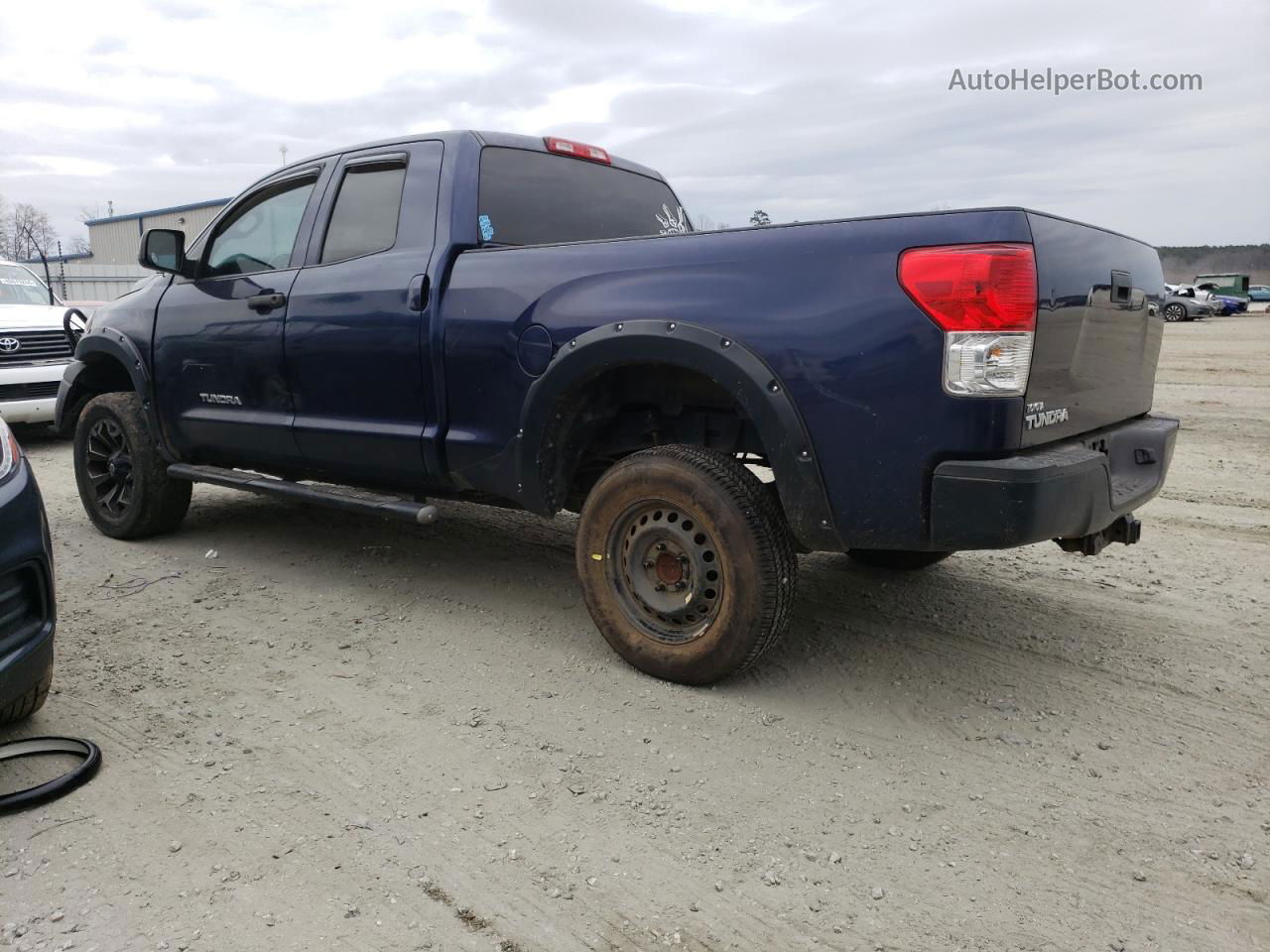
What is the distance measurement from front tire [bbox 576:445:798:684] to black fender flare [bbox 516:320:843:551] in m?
0.16

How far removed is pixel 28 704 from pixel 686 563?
2217mm

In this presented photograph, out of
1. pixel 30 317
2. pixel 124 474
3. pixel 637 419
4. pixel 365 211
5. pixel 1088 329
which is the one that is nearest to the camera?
pixel 1088 329

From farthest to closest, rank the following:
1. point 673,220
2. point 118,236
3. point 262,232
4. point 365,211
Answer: point 118,236
point 673,220
point 262,232
point 365,211

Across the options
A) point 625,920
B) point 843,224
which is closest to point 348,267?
point 843,224

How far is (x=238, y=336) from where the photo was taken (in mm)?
4578

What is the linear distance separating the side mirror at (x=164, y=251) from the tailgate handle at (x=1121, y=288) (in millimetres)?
4254

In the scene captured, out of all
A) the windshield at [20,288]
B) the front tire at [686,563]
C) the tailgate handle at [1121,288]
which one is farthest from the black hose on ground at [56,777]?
the windshield at [20,288]

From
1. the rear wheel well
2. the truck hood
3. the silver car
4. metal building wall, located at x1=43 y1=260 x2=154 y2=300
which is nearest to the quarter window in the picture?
the rear wheel well

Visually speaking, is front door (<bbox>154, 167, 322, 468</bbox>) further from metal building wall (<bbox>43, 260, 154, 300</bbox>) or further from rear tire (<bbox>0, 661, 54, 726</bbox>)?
metal building wall (<bbox>43, 260, 154, 300</bbox>)

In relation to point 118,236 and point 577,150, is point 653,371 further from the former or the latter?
point 118,236

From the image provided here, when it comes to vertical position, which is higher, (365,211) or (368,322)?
(365,211)

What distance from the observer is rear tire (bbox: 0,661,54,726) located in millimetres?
2991

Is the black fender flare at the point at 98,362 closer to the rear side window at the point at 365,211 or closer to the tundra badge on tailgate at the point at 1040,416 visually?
the rear side window at the point at 365,211

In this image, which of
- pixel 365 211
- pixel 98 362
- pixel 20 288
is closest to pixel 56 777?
pixel 365 211
